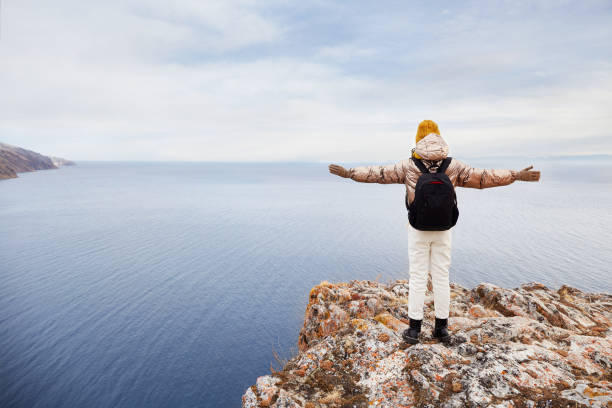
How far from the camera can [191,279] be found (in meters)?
35.8

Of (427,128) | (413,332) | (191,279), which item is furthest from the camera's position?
(191,279)

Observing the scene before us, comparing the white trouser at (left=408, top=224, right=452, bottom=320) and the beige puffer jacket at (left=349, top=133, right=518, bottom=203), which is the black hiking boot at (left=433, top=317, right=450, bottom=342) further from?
the beige puffer jacket at (left=349, top=133, right=518, bottom=203)

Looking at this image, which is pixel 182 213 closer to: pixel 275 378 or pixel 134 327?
pixel 134 327

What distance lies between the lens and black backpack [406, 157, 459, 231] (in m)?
4.16

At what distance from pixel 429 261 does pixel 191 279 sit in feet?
118

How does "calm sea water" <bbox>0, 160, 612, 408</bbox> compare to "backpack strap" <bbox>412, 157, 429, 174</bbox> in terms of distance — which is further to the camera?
"calm sea water" <bbox>0, 160, 612, 408</bbox>

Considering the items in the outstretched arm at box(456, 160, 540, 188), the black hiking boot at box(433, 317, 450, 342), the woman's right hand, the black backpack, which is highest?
the woman's right hand

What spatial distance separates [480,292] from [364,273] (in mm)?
27964

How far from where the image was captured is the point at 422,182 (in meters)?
4.26

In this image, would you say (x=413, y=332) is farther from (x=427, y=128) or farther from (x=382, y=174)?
(x=427, y=128)

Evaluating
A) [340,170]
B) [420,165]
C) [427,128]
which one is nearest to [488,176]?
[420,165]

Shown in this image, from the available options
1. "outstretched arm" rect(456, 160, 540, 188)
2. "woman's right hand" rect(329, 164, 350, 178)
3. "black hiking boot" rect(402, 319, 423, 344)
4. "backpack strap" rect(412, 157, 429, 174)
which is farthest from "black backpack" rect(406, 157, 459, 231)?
"black hiking boot" rect(402, 319, 423, 344)

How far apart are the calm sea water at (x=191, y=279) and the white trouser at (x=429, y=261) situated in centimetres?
2058

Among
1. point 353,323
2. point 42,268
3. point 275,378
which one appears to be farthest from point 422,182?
point 42,268
